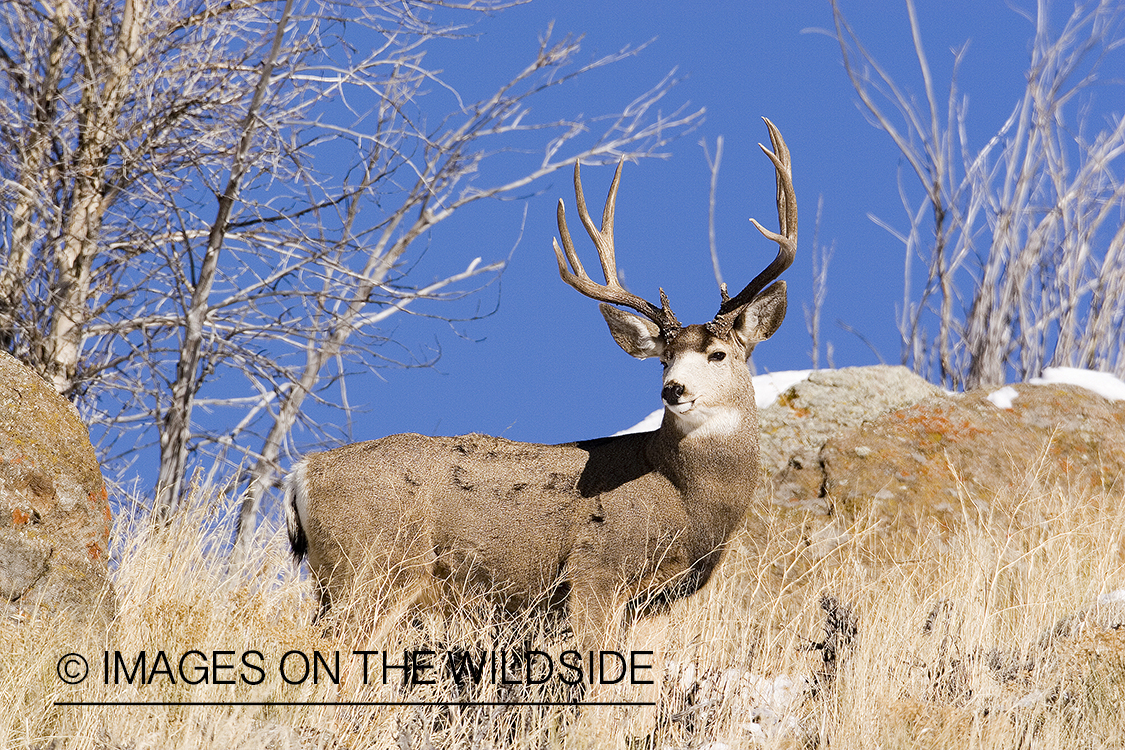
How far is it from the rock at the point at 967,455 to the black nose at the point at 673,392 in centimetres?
233

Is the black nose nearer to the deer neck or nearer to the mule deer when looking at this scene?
the mule deer

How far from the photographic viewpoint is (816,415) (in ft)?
25.4

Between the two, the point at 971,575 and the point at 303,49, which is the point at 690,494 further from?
the point at 303,49

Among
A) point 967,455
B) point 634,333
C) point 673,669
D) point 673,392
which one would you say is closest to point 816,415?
point 967,455

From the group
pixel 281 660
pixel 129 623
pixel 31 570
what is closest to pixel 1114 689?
pixel 281 660

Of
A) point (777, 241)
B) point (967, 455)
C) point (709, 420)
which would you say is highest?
point (777, 241)

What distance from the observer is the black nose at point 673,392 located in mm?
5215

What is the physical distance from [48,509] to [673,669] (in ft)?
9.29

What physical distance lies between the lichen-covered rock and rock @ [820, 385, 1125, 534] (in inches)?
163

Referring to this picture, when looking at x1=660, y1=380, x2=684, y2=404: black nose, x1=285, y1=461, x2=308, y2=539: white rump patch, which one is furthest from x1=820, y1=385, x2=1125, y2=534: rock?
x1=285, y1=461, x2=308, y2=539: white rump patch

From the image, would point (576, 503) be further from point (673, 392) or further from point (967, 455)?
point (967, 455)

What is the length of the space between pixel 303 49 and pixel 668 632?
16.6 ft

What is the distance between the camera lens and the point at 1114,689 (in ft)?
16.0

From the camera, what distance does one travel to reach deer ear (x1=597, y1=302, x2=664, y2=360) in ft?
18.5
